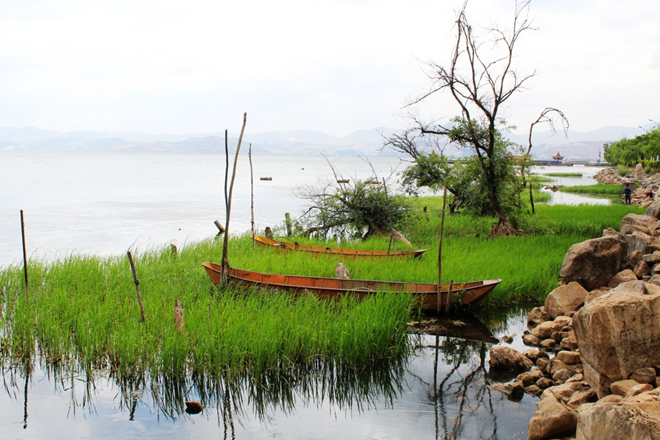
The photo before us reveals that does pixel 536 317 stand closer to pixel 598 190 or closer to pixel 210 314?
pixel 210 314

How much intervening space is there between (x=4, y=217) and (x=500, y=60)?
24.2 m

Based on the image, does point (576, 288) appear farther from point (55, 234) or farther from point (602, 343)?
point (55, 234)

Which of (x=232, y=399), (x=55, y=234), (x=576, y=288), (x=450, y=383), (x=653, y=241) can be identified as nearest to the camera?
(x=232, y=399)

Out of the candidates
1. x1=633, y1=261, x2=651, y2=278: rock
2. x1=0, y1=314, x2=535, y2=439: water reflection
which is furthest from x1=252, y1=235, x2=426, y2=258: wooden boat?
x1=0, y1=314, x2=535, y2=439: water reflection

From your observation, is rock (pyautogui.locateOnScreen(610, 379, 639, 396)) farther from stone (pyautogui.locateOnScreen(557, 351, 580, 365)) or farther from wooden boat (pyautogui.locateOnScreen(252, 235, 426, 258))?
wooden boat (pyautogui.locateOnScreen(252, 235, 426, 258))

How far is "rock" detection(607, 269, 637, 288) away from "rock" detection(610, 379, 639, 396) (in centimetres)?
575

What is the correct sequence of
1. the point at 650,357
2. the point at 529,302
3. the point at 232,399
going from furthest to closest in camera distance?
the point at 529,302
the point at 232,399
the point at 650,357

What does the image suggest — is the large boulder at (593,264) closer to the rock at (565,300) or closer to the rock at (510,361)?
the rock at (565,300)

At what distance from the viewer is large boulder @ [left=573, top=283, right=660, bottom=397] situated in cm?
592

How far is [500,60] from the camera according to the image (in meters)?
17.0

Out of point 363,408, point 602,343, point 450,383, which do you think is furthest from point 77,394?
point 602,343

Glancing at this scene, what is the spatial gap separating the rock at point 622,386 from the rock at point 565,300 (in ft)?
13.6

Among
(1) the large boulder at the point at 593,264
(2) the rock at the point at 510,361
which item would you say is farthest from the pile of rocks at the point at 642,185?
(2) the rock at the point at 510,361

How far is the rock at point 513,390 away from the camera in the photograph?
23.5 ft
